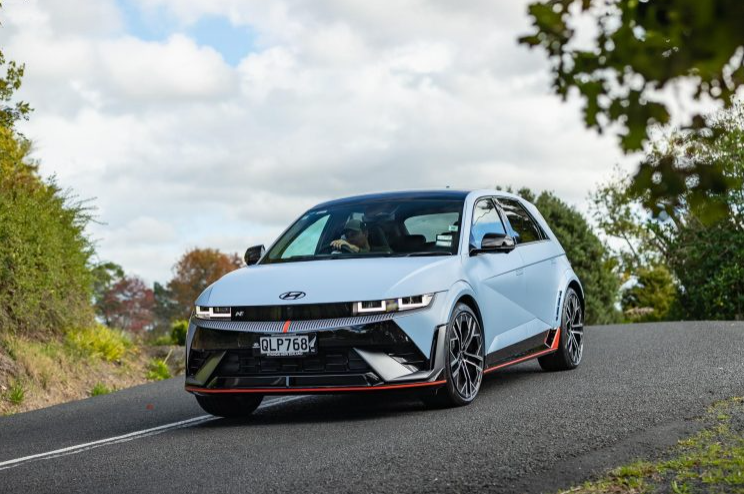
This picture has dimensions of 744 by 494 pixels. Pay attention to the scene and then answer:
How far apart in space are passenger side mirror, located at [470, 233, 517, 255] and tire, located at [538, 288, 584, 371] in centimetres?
194

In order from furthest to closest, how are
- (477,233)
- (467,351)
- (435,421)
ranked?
(477,233)
(467,351)
(435,421)

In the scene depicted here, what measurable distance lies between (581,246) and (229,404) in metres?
12.5

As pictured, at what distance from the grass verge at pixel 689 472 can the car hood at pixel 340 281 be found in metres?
2.34

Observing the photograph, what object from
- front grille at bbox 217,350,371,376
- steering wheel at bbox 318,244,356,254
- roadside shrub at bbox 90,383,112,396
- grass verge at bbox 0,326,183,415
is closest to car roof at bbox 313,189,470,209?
steering wheel at bbox 318,244,356,254

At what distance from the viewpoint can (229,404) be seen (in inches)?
343

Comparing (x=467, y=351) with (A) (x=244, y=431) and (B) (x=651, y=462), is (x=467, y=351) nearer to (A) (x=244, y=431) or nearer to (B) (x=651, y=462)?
(A) (x=244, y=431)

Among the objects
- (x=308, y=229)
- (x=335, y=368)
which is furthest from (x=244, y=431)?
(x=308, y=229)

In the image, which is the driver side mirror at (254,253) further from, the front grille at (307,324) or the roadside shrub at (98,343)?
the roadside shrub at (98,343)

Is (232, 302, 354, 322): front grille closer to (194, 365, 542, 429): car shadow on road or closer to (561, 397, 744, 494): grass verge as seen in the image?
(194, 365, 542, 429): car shadow on road

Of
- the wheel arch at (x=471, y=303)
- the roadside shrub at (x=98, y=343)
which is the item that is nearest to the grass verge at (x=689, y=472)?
the wheel arch at (x=471, y=303)

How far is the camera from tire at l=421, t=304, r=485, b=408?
7.99 metres

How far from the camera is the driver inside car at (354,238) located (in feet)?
29.6

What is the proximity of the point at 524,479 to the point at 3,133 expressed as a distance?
1050cm

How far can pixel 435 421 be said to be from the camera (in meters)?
7.61
